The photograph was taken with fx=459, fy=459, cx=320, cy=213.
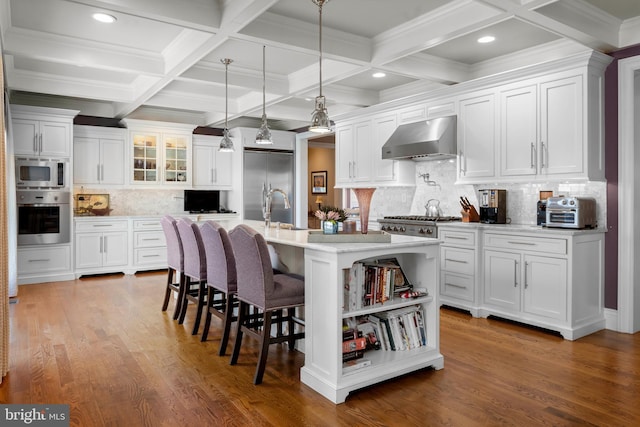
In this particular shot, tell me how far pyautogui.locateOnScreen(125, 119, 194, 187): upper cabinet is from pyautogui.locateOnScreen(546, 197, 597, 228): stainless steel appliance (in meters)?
5.57

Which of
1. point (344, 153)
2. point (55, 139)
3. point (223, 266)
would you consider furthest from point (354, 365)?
point (55, 139)

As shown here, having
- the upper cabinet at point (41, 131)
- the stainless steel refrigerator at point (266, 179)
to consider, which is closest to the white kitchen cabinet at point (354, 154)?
the stainless steel refrigerator at point (266, 179)

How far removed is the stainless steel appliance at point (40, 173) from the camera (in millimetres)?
5977

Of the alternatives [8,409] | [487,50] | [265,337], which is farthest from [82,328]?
[487,50]

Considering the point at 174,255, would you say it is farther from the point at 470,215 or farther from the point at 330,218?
the point at 470,215

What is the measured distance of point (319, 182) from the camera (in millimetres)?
10977

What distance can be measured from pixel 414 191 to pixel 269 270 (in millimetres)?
3444

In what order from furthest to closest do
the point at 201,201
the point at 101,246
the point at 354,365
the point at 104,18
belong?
the point at 201,201, the point at 101,246, the point at 104,18, the point at 354,365

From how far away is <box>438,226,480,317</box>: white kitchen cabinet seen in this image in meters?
4.49

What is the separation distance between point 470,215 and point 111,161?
5.28 metres

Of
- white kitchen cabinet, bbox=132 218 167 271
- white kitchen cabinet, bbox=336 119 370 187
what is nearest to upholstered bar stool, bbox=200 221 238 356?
white kitchen cabinet, bbox=336 119 370 187

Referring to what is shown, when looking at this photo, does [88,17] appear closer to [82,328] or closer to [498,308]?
[82,328]

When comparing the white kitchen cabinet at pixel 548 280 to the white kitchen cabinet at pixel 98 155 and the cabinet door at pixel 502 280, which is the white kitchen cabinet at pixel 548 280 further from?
the white kitchen cabinet at pixel 98 155

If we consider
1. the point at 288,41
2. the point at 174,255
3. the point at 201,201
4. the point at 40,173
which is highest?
the point at 288,41
